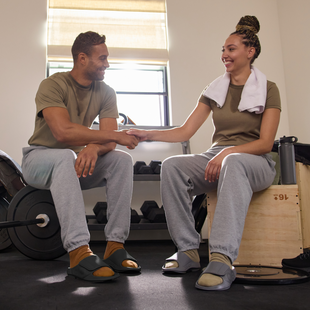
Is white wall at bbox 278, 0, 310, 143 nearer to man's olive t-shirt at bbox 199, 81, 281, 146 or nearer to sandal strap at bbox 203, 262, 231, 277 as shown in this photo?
man's olive t-shirt at bbox 199, 81, 281, 146

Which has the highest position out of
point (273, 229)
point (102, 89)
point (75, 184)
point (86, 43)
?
point (86, 43)

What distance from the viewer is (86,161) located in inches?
51.8

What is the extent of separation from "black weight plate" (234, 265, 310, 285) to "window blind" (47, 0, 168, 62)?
2269 mm

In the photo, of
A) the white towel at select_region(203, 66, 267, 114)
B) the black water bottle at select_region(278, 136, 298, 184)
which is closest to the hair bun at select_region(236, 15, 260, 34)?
the white towel at select_region(203, 66, 267, 114)

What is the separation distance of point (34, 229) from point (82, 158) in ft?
1.58

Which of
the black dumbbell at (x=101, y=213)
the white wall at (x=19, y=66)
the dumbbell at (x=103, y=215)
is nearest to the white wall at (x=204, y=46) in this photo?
the dumbbell at (x=103, y=215)

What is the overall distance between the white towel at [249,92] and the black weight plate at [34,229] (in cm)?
96

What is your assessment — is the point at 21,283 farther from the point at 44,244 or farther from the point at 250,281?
the point at 250,281

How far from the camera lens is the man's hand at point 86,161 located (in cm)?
129

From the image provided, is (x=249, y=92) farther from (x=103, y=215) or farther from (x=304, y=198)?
(x=103, y=215)

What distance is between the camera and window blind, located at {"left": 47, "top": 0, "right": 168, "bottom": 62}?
9.61 feet

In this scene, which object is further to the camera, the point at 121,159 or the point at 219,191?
the point at 121,159

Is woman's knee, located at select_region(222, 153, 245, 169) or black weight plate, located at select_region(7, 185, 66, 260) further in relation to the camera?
black weight plate, located at select_region(7, 185, 66, 260)

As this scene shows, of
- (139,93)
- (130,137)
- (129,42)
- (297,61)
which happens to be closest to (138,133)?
(130,137)
